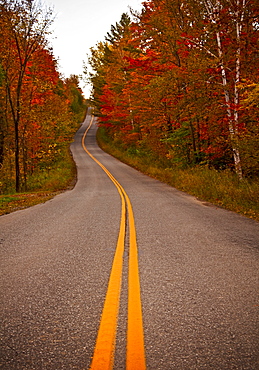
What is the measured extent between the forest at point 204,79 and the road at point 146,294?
5545mm

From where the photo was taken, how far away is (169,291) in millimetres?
3365

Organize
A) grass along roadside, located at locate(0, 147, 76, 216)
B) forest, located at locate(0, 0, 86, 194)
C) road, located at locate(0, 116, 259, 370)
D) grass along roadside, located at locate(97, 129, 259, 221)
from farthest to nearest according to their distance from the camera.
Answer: forest, located at locate(0, 0, 86, 194), grass along roadside, located at locate(0, 147, 76, 216), grass along roadside, located at locate(97, 129, 259, 221), road, located at locate(0, 116, 259, 370)

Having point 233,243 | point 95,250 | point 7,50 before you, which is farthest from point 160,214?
point 7,50

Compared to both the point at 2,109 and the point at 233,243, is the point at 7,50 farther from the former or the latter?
the point at 233,243

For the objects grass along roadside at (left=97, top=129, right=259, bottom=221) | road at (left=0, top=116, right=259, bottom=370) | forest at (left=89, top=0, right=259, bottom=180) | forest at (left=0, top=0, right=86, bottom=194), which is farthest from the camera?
forest at (left=0, top=0, right=86, bottom=194)

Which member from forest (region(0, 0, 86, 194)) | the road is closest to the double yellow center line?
the road

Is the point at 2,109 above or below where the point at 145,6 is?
below

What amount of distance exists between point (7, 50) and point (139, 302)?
1733 centimetres

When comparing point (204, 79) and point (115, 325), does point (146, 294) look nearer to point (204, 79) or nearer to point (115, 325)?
point (115, 325)

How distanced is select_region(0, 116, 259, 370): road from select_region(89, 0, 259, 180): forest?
5.54 meters

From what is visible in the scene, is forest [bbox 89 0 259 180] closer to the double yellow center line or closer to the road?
the road

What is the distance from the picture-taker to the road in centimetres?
222

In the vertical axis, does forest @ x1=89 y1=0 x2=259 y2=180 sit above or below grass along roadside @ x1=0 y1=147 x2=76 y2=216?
above

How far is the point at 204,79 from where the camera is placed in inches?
503
